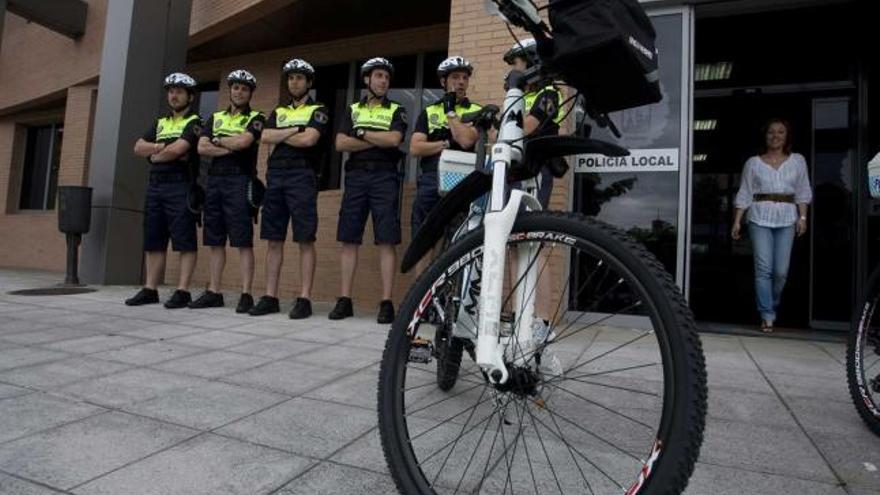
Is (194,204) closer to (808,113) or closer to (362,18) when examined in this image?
(362,18)

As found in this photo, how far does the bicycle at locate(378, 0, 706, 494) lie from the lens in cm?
121

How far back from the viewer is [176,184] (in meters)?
5.78

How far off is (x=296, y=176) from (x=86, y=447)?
3412 mm

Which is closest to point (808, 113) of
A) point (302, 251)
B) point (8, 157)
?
point (302, 251)

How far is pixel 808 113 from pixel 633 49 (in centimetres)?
671

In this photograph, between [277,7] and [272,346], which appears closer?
[272,346]

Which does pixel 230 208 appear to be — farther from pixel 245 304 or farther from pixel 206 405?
pixel 206 405

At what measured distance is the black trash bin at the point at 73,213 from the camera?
7.26 meters

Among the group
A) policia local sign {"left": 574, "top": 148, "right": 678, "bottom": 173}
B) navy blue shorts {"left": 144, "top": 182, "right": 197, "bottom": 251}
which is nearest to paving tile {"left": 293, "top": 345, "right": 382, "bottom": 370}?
navy blue shorts {"left": 144, "top": 182, "right": 197, "bottom": 251}

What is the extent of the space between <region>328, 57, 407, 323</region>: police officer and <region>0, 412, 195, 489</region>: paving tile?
279cm

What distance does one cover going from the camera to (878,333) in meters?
2.46

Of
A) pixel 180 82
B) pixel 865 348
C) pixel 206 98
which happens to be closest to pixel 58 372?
pixel 180 82

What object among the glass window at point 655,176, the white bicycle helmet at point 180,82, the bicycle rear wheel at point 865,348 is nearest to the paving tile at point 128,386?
the bicycle rear wheel at point 865,348

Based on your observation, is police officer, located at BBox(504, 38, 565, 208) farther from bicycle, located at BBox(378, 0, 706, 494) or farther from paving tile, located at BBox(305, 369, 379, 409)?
paving tile, located at BBox(305, 369, 379, 409)
